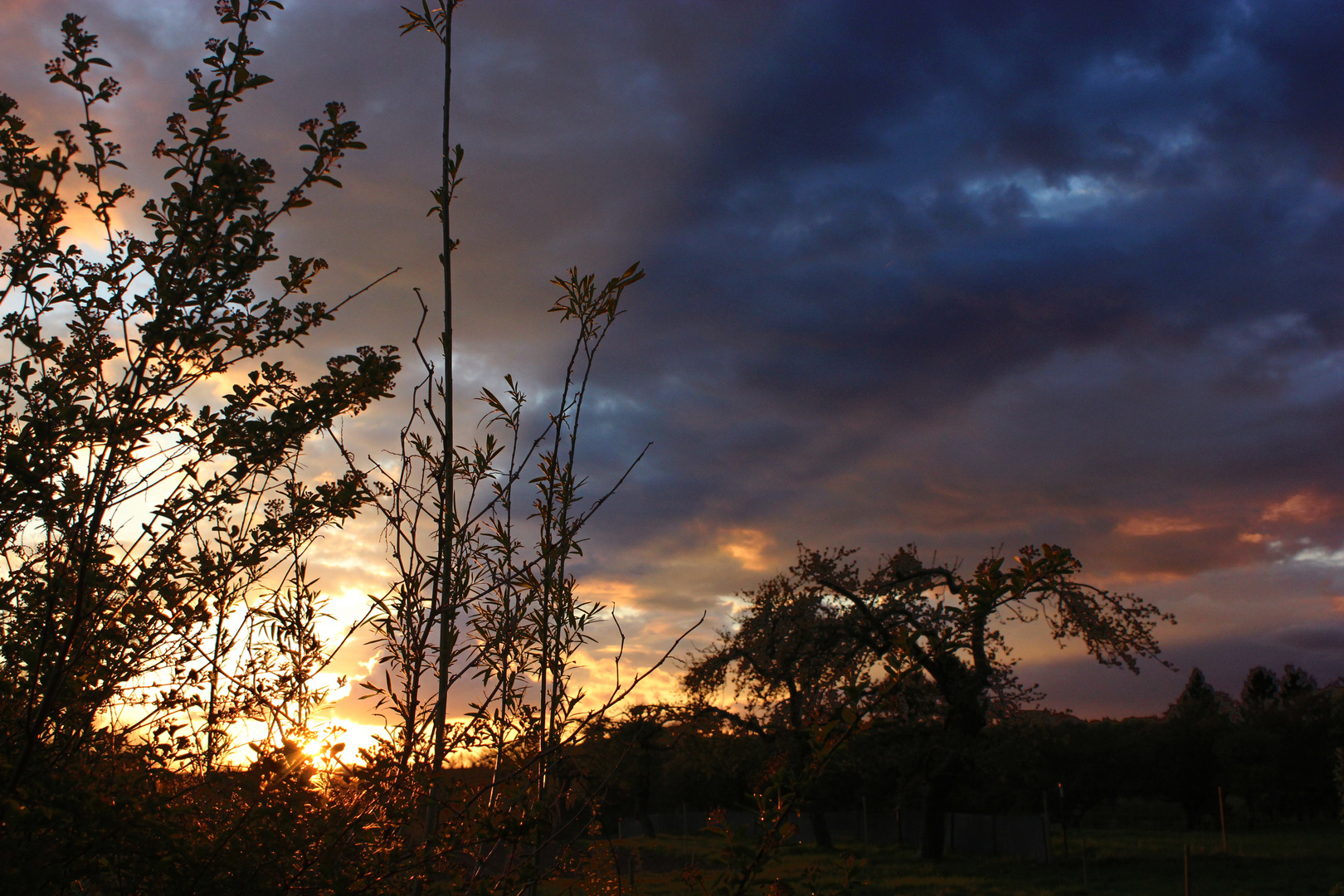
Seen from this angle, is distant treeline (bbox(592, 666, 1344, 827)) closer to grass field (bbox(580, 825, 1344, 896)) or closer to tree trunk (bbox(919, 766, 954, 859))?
grass field (bbox(580, 825, 1344, 896))

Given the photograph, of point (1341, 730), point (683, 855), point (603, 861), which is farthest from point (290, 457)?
point (1341, 730)

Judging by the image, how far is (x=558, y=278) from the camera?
2662 millimetres

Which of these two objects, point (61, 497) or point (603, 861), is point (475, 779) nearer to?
point (603, 861)

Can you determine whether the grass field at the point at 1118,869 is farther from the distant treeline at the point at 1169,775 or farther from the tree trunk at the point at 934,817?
the distant treeline at the point at 1169,775

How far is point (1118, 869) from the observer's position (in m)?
20.1

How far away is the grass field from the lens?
1642 cm

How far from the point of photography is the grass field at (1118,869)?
16.4 m

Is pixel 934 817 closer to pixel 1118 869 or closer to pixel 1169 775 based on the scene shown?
pixel 1118 869

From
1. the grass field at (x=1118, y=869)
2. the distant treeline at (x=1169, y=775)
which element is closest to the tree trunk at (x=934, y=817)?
the grass field at (x=1118, y=869)

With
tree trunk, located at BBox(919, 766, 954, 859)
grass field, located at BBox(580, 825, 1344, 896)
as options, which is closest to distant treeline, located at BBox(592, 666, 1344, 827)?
grass field, located at BBox(580, 825, 1344, 896)

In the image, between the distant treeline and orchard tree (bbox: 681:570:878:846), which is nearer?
orchard tree (bbox: 681:570:878:846)

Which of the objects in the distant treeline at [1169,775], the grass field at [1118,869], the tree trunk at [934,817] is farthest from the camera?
the distant treeline at [1169,775]

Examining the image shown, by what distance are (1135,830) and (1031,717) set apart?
19.5 meters

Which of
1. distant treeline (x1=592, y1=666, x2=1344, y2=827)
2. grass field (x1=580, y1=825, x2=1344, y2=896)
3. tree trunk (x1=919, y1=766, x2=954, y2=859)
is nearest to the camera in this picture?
grass field (x1=580, y1=825, x2=1344, y2=896)
